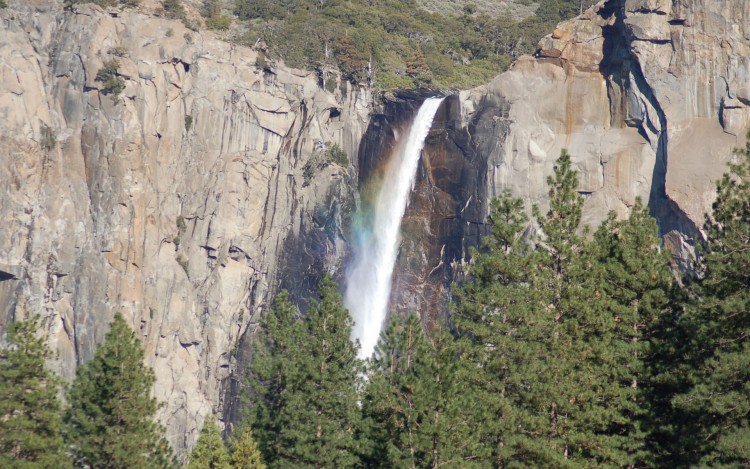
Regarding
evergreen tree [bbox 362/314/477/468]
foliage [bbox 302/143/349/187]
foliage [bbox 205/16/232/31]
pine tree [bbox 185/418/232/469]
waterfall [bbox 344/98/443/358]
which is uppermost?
foliage [bbox 205/16/232/31]

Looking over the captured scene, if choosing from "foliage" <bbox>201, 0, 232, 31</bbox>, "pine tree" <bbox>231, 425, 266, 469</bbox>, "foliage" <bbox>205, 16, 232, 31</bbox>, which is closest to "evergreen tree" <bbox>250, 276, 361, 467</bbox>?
"pine tree" <bbox>231, 425, 266, 469</bbox>

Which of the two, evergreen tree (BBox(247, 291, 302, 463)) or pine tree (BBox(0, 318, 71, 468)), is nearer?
pine tree (BBox(0, 318, 71, 468))

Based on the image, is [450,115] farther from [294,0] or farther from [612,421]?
[612,421]

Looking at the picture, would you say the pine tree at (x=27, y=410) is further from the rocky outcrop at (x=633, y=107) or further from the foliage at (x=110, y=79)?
the foliage at (x=110, y=79)

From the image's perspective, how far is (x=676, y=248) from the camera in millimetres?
59750

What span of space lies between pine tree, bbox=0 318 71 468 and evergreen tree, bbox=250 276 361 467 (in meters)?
8.08

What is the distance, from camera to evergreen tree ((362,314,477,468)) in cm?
3269

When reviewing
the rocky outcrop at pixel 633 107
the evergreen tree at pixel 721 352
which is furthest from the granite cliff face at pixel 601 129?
the evergreen tree at pixel 721 352

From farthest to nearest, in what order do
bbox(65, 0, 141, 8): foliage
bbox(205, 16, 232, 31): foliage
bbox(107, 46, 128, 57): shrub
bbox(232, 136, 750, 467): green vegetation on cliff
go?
bbox(205, 16, 232, 31): foliage
bbox(65, 0, 141, 8): foliage
bbox(107, 46, 128, 57): shrub
bbox(232, 136, 750, 467): green vegetation on cliff

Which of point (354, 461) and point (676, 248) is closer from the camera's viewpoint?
point (354, 461)

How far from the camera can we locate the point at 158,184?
74.3 metres

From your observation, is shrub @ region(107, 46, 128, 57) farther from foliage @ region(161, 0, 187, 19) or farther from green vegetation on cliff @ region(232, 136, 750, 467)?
green vegetation on cliff @ region(232, 136, 750, 467)

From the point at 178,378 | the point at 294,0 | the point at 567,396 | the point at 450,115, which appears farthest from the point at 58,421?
the point at 294,0

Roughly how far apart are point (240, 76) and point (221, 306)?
16.2 m
